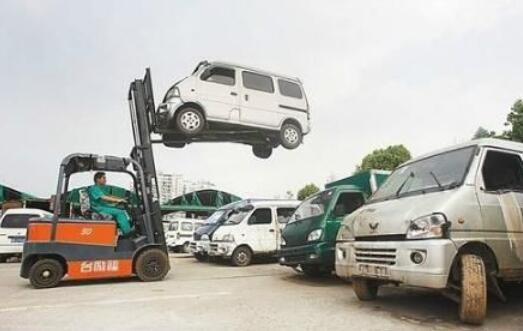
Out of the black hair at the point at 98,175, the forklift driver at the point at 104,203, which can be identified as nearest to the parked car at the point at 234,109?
the black hair at the point at 98,175

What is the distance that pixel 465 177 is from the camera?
5176 mm

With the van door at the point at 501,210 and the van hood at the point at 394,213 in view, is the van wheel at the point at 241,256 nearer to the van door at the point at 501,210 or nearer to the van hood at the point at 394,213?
the van hood at the point at 394,213

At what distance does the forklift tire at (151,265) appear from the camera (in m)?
8.77

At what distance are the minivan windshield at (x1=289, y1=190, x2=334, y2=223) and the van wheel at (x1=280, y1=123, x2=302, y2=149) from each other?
186 centimetres

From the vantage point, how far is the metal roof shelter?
3320 centimetres

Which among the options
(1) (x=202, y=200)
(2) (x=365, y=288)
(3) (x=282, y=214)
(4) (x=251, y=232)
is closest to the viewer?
(2) (x=365, y=288)

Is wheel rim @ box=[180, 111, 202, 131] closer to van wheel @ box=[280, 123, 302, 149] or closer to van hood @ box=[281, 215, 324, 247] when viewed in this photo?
van wheel @ box=[280, 123, 302, 149]

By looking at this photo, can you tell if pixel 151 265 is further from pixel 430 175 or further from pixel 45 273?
pixel 430 175

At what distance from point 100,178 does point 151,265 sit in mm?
1942

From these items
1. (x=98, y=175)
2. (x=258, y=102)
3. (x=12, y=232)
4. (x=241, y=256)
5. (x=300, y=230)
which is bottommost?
(x=241, y=256)

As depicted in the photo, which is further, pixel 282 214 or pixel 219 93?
pixel 282 214

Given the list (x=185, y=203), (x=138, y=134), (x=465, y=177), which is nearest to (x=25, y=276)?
(x=138, y=134)

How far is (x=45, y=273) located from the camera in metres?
8.20

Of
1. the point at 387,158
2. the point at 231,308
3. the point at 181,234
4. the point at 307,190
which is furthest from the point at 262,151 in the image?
the point at 307,190
